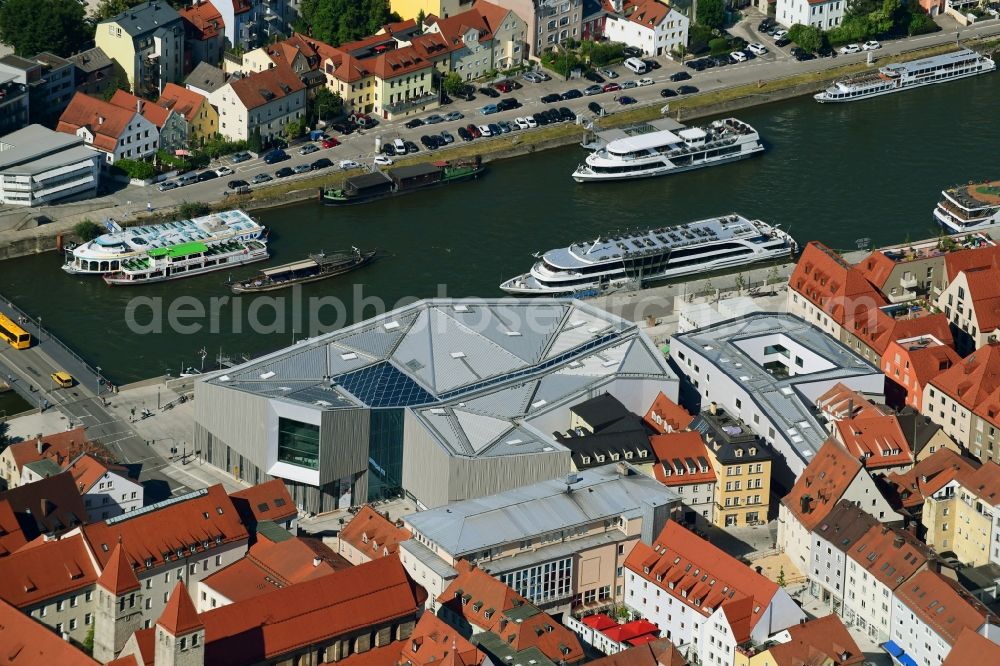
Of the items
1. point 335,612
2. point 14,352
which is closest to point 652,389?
point 335,612

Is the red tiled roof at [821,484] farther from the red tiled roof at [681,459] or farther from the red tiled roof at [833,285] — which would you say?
the red tiled roof at [833,285]

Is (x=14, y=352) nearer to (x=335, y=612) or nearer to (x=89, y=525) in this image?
(x=89, y=525)

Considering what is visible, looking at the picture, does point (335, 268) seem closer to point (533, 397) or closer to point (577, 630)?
point (533, 397)

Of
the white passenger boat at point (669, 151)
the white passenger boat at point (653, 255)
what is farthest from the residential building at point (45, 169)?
the white passenger boat at point (669, 151)

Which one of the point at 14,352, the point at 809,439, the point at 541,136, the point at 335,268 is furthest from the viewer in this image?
the point at 541,136

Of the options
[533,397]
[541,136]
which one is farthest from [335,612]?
[541,136]

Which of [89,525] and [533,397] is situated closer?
[89,525]

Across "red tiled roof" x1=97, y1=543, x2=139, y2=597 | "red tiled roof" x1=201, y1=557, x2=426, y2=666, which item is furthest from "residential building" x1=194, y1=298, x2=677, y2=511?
"red tiled roof" x1=97, y1=543, x2=139, y2=597

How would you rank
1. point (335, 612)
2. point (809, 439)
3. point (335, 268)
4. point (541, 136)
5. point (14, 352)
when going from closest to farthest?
point (335, 612) < point (809, 439) < point (14, 352) < point (335, 268) < point (541, 136)
